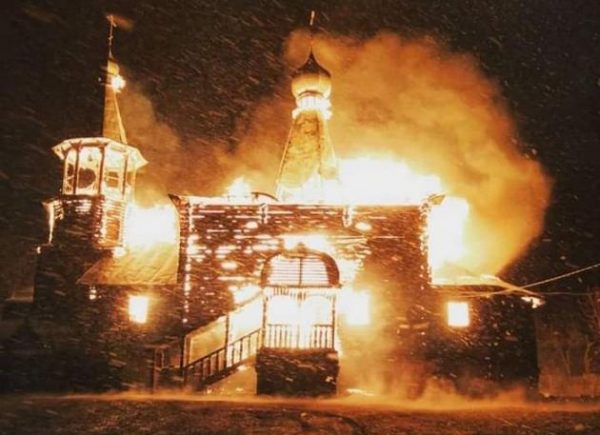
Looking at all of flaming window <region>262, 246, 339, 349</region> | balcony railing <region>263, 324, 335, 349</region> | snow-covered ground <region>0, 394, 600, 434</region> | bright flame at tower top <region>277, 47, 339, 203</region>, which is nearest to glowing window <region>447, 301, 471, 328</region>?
snow-covered ground <region>0, 394, 600, 434</region>

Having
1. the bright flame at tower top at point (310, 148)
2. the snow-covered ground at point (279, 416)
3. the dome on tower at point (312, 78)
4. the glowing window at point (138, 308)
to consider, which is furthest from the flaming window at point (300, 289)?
the dome on tower at point (312, 78)

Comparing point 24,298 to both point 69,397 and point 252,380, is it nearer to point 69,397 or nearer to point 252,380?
point 69,397

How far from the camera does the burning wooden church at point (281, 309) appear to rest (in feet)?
71.4

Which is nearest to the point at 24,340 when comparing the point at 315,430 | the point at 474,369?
the point at 315,430

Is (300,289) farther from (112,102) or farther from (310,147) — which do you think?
(112,102)

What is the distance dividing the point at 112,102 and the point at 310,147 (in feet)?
37.0

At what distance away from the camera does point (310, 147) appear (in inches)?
1145

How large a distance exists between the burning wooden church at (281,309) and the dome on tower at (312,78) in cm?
619

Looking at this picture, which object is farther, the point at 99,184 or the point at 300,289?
the point at 99,184

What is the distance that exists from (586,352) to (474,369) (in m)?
13.2

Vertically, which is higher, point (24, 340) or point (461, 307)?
point (461, 307)

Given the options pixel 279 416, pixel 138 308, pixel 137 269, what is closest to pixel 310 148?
pixel 137 269

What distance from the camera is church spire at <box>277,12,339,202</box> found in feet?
91.6

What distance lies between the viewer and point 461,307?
77.1 ft
